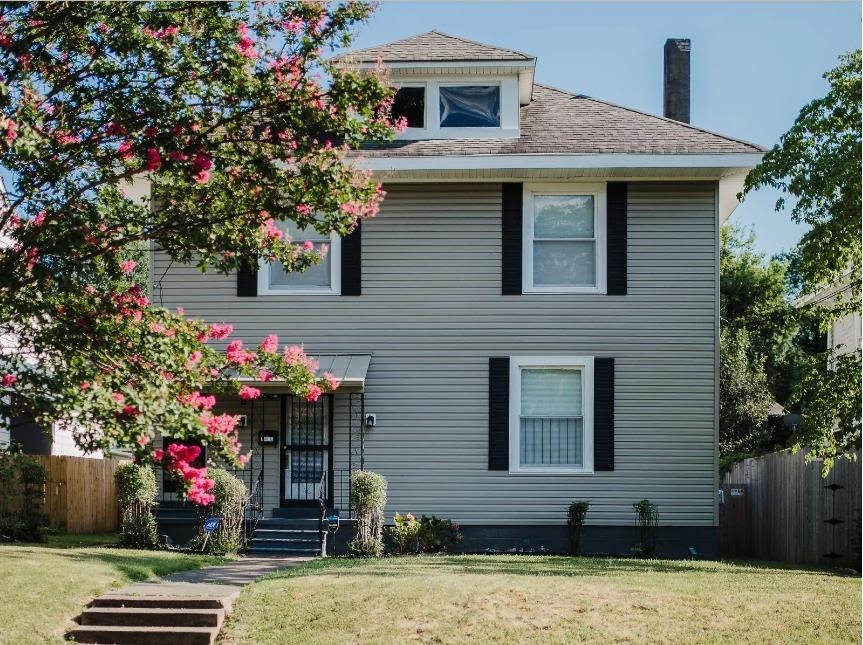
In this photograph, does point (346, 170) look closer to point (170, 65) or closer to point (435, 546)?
point (170, 65)

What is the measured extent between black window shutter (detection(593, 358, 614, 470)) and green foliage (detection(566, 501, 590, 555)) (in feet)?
2.20

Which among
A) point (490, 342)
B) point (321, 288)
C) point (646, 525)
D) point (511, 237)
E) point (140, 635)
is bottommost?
point (140, 635)

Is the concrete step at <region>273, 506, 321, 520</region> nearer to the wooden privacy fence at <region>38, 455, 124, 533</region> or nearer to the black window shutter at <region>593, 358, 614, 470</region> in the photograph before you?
the black window shutter at <region>593, 358, 614, 470</region>

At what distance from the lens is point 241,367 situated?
10594 mm

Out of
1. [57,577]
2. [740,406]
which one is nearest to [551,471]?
[57,577]

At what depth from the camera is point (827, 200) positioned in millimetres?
13195

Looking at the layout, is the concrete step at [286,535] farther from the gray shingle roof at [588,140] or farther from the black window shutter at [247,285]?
the gray shingle roof at [588,140]

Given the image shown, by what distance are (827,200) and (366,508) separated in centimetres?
686

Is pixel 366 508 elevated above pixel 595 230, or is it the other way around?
pixel 595 230

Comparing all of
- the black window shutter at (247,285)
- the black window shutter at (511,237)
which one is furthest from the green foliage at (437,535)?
the black window shutter at (247,285)

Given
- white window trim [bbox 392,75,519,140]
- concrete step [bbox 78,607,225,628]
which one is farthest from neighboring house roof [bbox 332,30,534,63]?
concrete step [bbox 78,607,225,628]

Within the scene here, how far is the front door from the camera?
57.2 feet

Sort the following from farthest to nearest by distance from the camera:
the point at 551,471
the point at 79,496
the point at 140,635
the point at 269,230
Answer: the point at 79,496 → the point at 551,471 → the point at 140,635 → the point at 269,230

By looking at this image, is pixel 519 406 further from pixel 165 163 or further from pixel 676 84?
pixel 165 163
